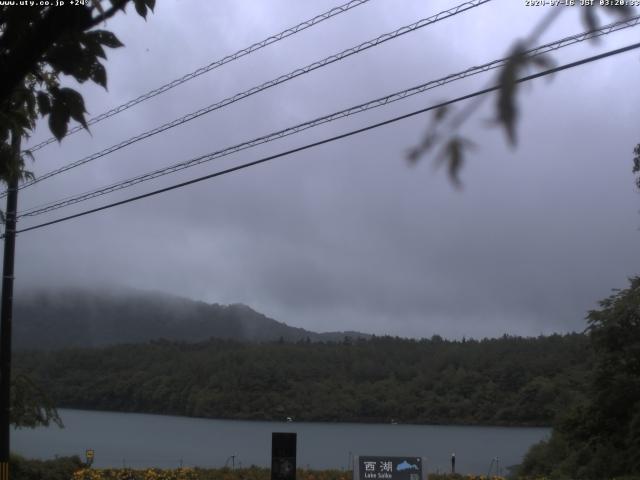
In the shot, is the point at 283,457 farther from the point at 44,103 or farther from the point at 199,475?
the point at 44,103

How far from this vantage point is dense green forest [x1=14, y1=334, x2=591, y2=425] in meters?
34.8

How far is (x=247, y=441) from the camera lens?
37719 mm

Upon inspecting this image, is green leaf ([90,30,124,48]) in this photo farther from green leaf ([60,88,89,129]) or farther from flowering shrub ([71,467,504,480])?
flowering shrub ([71,467,504,480])

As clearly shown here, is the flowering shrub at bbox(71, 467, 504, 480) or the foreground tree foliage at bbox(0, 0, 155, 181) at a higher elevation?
the foreground tree foliage at bbox(0, 0, 155, 181)

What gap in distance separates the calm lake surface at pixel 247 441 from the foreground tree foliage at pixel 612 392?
483 cm

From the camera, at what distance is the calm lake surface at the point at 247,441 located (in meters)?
29.7

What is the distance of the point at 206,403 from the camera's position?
1766 inches

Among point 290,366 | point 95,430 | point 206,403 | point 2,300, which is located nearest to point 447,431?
point 290,366

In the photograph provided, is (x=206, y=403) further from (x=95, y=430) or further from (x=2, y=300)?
(x=2, y=300)

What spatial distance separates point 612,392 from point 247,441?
19.4m

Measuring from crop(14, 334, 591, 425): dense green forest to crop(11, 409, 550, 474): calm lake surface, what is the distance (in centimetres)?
84

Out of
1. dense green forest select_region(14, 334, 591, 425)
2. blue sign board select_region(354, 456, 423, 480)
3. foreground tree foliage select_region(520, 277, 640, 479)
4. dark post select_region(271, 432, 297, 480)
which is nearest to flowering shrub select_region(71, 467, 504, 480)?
blue sign board select_region(354, 456, 423, 480)

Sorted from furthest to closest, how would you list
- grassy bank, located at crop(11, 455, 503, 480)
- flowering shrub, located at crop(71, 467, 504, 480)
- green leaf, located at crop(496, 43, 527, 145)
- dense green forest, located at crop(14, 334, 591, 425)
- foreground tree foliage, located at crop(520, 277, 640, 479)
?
dense green forest, located at crop(14, 334, 591, 425) → foreground tree foliage, located at crop(520, 277, 640, 479) → grassy bank, located at crop(11, 455, 503, 480) → flowering shrub, located at crop(71, 467, 504, 480) → green leaf, located at crop(496, 43, 527, 145)

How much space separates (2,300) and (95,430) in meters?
27.2
